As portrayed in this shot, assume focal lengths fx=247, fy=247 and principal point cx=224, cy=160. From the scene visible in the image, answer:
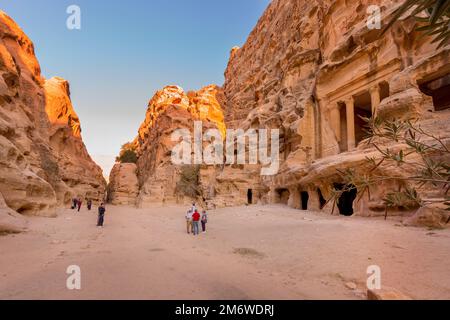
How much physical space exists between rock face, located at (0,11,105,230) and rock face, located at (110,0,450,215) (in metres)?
10.7

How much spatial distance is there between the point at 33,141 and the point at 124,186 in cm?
2456

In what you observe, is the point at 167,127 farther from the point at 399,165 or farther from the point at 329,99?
the point at 399,165

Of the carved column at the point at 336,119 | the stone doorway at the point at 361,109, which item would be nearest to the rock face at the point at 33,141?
the carved column at the point at 336,119

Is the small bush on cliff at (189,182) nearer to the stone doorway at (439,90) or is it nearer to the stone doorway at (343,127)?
the stone doorway at (343,127)

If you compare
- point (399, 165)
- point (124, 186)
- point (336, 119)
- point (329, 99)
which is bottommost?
point (124, 186)

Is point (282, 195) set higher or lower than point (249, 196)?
higher

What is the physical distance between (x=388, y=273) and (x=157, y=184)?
32.5 metres

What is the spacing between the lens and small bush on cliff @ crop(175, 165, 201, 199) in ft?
109

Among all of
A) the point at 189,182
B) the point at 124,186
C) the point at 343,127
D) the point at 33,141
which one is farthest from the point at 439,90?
the point at 124,186

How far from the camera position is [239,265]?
231 inches

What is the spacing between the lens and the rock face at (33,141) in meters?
11.9

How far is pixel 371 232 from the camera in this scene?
7645mm

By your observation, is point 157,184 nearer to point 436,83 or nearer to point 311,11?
point 311,11

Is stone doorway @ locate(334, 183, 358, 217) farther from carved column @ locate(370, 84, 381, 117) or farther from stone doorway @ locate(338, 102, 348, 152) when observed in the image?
carved column @ locate(370, 84, 381, 117)
